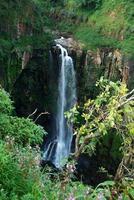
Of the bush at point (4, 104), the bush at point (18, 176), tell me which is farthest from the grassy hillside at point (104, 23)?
the bush at point (18, 176)

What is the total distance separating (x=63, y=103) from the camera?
18703 millimetres

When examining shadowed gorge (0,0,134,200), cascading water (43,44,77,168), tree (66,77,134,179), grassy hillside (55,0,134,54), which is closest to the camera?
tree (66,77,134,179)

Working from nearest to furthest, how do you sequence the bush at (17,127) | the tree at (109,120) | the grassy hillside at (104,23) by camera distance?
the tree at (109,120)
the bush at (17,127)
the grassy hillside at (104,23)

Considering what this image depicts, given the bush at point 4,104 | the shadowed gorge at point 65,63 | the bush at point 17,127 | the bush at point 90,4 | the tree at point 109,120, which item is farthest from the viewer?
the bush at point 90,4

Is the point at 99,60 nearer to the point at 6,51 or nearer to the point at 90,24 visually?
the point at 90,24

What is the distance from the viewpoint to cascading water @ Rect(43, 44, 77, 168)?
17891 mm

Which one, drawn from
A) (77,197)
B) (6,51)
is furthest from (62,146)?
(77,197)

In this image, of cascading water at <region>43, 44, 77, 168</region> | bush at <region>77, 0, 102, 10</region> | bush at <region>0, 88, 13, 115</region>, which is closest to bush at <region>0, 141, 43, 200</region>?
bush at <region>0, 88, 13, 115</region>

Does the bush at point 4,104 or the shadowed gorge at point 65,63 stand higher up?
the shadowed gorge at point 65,63

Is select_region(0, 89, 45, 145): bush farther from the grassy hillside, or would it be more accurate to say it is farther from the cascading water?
the grassy hillside

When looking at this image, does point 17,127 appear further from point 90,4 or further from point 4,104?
point 90,4

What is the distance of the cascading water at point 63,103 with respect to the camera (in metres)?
17.9

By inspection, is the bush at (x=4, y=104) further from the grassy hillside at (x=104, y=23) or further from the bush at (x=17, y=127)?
the grassy hillside at (x=104, y=23)

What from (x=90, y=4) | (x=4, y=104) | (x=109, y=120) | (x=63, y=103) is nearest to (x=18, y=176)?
(x=109, y=120)
